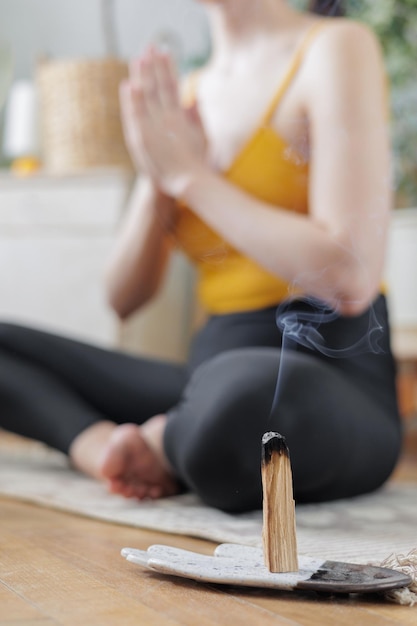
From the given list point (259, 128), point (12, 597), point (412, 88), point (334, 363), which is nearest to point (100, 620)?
point (12, 597)

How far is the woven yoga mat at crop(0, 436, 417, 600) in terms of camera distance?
0.87 m

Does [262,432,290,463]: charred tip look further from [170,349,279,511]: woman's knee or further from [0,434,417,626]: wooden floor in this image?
[170,349,279,511]: woman's knee

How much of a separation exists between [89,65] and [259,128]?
1195 millimetres

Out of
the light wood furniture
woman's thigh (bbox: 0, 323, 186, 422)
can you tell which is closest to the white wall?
the light wood furniture

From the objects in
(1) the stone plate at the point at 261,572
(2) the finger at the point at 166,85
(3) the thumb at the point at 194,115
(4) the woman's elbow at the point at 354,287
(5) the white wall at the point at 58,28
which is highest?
(5) the white wall at the point at 58,28

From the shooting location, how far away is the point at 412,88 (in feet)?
7.22

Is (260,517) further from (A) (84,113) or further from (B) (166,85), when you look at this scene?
(A) (84,113)

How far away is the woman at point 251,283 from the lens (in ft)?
3.47

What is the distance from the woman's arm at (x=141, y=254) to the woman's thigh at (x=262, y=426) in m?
0.31

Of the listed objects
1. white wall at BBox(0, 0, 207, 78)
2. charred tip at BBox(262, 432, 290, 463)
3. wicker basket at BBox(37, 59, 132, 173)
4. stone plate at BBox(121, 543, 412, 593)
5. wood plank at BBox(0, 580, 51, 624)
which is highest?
white wall at BBox(0, 0, 207, 78)

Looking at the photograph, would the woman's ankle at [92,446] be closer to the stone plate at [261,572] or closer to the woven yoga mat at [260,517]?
the woven yoga mat at [260,517]

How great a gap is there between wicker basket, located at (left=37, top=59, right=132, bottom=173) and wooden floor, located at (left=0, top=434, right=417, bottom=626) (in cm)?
163

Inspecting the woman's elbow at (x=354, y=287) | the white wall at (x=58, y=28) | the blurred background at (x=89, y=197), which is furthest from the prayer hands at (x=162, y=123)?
the white wall at (x=58, y=28)

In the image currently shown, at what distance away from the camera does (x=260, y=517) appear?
1.06 meters
